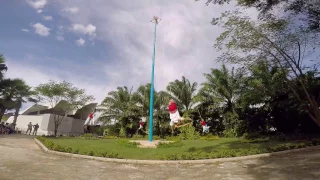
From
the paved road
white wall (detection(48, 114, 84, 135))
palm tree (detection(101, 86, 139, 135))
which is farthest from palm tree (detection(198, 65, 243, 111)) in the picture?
white wall (detection(48, 114, 84, 135))

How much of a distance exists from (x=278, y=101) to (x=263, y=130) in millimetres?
4014

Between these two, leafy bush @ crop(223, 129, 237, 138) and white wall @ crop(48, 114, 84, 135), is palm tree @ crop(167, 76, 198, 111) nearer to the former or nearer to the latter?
leafy bush @ crop(223, 129, 237, 138)

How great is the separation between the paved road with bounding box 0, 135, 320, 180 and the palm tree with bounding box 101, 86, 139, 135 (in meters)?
20.9

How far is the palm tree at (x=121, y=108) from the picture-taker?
33.2 meters

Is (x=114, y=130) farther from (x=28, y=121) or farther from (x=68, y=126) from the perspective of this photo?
(x=28, y=121)

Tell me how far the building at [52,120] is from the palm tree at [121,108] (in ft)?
19.5

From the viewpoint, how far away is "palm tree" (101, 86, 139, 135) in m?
33.2

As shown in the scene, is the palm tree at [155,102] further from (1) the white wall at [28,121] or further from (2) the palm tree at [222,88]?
(1) the white wall at [28,121]

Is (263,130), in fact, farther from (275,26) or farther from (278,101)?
(275,26)

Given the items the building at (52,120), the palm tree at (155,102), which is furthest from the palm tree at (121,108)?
the building at (52,120)

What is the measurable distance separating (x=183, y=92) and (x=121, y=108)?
326 inches

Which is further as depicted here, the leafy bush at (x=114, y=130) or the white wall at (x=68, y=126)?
the white wall at (x=68, y=126)

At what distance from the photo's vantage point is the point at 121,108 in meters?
34.0

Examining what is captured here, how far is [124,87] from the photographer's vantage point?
3584 centimetres
